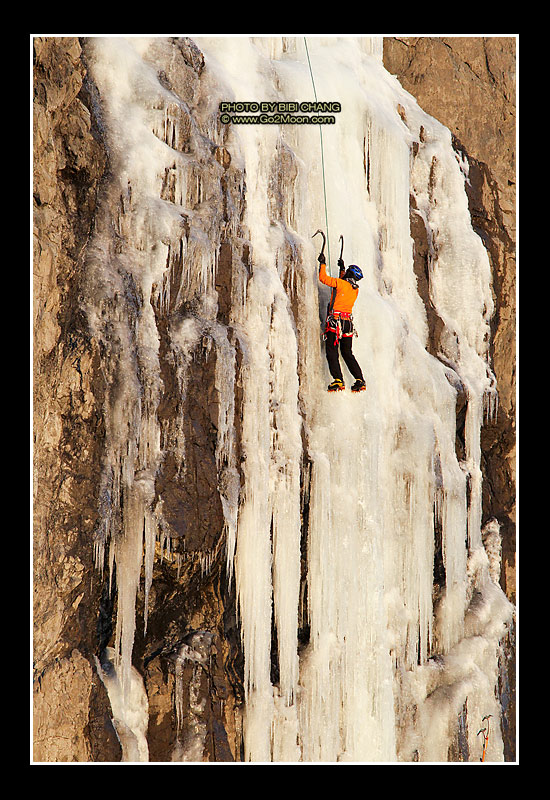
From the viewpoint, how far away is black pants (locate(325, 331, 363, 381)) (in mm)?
6934

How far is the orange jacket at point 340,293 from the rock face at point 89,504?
70 cm

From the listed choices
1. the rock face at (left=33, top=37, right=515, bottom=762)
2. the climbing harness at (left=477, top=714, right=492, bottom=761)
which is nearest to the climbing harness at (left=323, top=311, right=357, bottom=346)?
the rock face at (left=33, top=37, right=515, bottom=762)

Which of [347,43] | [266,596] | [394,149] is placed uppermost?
[347,43]

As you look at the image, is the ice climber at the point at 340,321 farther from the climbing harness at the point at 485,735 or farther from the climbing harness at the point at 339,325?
the climbing harness at the point at 485,735

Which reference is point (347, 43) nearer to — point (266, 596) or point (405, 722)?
point (266, 596)

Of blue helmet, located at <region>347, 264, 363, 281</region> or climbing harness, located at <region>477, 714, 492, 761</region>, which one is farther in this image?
climbing harness, located at <region>477, 714, 492, 761</region>

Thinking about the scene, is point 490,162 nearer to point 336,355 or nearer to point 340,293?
point 340,293

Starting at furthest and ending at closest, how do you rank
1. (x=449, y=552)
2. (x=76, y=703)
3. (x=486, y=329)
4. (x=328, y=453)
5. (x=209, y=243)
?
(x=486, y=329)
(x=449, y=552)
(x=328, y=453)
(x=209, y=243)
(x=76, y=703)

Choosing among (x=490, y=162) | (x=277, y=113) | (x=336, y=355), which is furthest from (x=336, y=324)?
(x=490, y=162)

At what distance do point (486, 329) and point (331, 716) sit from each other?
4.12 m

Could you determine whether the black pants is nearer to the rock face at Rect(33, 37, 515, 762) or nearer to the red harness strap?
the red harness strap

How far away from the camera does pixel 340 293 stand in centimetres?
688

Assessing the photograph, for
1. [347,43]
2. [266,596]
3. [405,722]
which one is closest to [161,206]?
[347,43]

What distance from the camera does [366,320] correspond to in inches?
285
